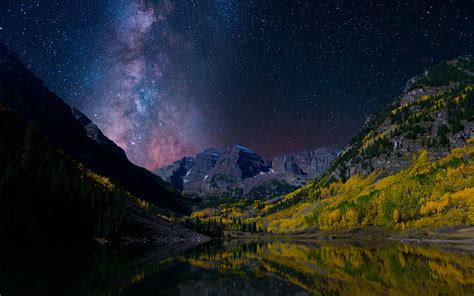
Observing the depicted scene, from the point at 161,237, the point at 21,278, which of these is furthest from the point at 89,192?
the point at 21,278

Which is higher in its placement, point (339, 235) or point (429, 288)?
point (339, 235)

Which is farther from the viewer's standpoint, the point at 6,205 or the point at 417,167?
the point at 417,167

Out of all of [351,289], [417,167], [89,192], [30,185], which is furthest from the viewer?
[417,167]

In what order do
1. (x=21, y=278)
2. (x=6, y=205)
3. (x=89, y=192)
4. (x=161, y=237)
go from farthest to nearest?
(x=161, y=237)
(x=89, y=192)
(x=6, y=205)
(x=21, y=278)

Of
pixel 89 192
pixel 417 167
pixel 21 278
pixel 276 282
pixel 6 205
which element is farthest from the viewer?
pixel 417 167

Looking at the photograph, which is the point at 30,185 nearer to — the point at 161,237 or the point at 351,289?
the point at 161,237

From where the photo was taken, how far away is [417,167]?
189125 millimetres

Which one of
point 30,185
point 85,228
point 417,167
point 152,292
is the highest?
point 417,167

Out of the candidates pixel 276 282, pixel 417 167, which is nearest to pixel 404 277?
pixel 276 282

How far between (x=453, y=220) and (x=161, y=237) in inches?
5162

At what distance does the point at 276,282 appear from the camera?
114ft

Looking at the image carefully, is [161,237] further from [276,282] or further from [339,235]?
[276,282]

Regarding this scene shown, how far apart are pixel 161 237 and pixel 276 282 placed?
472ft

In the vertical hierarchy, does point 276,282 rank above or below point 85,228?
below
